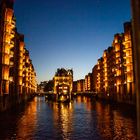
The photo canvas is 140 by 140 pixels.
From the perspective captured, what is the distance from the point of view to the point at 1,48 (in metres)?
54.4

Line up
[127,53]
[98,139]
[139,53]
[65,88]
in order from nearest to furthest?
1. [139,53]
2. [98,139]
3. [127,53]
4. [65,88]

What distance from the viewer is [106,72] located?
131125 millimetres

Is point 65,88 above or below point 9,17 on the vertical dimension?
below

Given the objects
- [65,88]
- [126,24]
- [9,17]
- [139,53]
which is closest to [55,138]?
[139,53]

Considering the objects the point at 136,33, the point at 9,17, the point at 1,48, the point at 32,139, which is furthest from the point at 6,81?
the point at 136,33

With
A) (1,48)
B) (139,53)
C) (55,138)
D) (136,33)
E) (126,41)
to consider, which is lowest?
(55,138)

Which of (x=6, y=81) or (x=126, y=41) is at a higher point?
(x=126, y=41)

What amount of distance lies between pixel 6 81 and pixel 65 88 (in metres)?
69.0

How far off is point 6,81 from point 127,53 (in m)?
40.4

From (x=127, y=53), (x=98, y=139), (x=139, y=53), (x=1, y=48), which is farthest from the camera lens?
(x=127, y=53)

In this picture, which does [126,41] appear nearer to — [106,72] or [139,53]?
[106,72]

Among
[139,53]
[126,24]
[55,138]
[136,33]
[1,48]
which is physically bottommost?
[55,138]

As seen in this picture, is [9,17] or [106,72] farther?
[106,72]

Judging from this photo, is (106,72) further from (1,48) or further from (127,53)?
(1,48)
